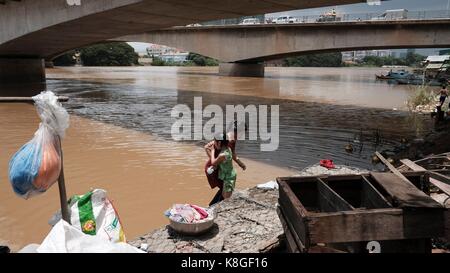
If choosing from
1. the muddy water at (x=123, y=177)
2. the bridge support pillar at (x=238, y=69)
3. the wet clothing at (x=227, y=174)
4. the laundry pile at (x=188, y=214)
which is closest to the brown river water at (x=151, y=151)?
the muddy water at (x=123, y=177)

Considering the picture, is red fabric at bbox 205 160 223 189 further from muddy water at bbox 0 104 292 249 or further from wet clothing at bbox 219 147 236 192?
muddy water at bbox 0 104 292 249

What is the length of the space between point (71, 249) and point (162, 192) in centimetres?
393

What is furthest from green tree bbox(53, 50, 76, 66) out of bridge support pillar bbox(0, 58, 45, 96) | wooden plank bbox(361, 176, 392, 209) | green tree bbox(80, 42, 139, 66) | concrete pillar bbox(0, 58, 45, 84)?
wooden plank bbox(361, 176, 392, 209)

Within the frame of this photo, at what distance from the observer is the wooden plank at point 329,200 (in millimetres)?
3135

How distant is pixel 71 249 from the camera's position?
277 centimetres

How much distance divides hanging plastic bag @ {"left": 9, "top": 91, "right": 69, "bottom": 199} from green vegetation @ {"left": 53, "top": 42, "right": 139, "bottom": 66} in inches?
2646

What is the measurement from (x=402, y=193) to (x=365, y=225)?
526mm

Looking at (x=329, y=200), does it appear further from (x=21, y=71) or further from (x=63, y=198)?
(x=21, y=71)

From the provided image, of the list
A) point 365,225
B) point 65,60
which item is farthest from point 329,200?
point 65,60

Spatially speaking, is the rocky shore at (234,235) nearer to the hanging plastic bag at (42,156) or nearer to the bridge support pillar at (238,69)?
the hanging plastic bag at (42,156)

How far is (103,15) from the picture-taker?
1625 centimetres

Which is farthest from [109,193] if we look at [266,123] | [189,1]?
[189,1]

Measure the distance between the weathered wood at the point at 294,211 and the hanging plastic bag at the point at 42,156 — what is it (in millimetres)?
1825

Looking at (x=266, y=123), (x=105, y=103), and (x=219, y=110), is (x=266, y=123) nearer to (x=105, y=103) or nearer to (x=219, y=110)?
(x=219, y=110)
